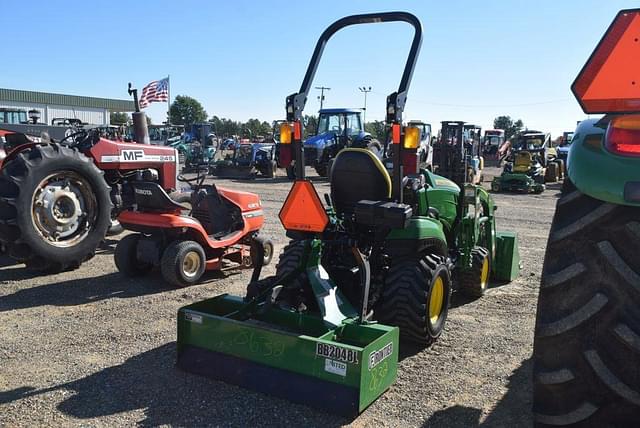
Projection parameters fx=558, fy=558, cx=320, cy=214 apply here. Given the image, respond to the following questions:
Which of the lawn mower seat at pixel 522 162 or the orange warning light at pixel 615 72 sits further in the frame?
the lawn mower seat at pixel 522 162

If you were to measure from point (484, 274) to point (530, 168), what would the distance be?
44.0 feet

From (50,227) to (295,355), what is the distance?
4.15 metres

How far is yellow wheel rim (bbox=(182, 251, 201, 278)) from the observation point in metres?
5.75

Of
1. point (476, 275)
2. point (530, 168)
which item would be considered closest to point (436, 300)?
point (476, 275)

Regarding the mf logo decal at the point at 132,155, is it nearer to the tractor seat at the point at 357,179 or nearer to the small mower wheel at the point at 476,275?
the tractor seat at the point at 357,179

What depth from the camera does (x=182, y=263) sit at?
5.69 meters

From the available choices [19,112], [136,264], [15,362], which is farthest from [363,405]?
[19,112]

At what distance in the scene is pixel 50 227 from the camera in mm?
6188

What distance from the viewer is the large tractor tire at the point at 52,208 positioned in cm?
584

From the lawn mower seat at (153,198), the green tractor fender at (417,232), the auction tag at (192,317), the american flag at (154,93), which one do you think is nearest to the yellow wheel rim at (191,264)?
the lawn mower seat at (153,198)

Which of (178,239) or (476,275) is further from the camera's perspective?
(178,239)

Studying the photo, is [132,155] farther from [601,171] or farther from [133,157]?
[601,171]

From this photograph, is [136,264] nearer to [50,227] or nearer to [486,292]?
[50,227]

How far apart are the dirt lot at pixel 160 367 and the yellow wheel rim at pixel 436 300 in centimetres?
24
